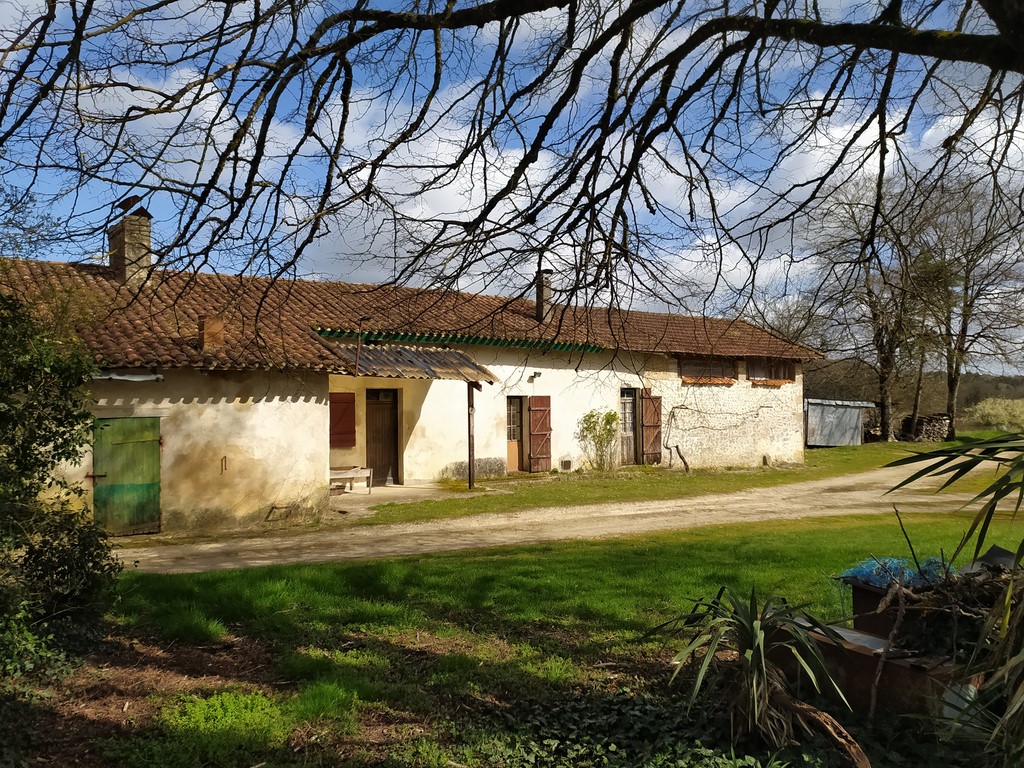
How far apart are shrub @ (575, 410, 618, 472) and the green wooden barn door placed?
1081 cm

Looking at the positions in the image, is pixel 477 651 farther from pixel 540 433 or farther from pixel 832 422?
pixel 832 422

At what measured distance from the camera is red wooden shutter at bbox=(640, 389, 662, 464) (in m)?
20.0

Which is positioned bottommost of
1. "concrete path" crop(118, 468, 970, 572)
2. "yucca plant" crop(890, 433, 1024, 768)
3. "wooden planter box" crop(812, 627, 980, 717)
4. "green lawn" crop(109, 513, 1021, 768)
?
"concrete path" crop(118, 468, 970, 572)

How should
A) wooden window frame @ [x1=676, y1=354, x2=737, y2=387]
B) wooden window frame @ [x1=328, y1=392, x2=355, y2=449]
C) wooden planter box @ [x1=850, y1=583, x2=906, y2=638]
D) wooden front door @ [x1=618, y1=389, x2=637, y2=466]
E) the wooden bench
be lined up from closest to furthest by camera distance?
wooden planter box @ [x1=850, y1=583, x2=906, y2=638] → the wooden bench → wooden window frame @ [x1=328, y1=392, x2=355, y2=449] → wooden front door @ [x1=618, y1=389, x2=637, y2=466] → wooden window frame @ [x1=676, y1=354, x2=737, y2=387]

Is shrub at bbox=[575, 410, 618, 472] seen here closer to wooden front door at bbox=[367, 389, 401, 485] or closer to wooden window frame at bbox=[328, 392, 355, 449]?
wooden front door at bbox=[367, 389, 401, 485]

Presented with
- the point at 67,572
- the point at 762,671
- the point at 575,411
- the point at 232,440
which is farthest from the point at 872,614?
the point at 575,411

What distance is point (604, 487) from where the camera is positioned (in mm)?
16250

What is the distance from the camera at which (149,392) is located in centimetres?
1100

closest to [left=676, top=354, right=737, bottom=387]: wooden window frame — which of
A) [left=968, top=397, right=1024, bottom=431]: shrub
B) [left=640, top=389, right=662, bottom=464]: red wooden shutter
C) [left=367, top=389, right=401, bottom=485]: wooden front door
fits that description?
[left=640, top=389, right=662, bottom=464]: red wooden shutter

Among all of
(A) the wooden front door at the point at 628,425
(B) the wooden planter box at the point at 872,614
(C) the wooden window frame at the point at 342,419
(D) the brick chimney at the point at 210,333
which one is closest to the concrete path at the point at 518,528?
(D) the brick chimney at the point at 210,333

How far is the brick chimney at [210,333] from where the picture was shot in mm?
11383

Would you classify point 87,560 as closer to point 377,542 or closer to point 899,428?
point 377,542

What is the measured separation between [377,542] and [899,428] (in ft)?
103

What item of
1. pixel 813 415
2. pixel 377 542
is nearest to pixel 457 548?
pixel 377 542
